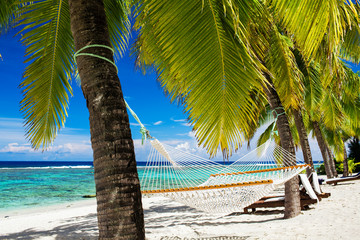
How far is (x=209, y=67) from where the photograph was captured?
1.80 metres

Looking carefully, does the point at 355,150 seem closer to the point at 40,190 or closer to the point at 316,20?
the point at 316,20

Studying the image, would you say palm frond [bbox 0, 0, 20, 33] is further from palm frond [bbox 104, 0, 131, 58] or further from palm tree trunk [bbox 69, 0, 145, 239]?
palm tree trunk [bbox 69, 0, 145, 239]

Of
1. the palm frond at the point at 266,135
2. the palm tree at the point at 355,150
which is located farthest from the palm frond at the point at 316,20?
the palm tree at the point at 355,150

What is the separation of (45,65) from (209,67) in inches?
74.6

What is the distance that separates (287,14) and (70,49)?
2.16 metres

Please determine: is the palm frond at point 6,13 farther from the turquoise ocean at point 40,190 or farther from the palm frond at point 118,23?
the turquoise ocean at point 40,190

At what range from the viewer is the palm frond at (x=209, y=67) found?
70.0 inches

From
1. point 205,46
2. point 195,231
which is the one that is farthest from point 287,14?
point 195,231

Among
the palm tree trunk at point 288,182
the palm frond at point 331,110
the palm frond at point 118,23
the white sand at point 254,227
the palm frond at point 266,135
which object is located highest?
the palm frond at point 118,23

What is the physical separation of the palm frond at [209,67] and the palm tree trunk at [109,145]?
445 millimetres

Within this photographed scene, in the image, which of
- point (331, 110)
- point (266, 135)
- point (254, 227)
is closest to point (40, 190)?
point (266, 135)

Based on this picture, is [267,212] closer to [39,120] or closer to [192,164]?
[192,164]

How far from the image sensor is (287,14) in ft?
6.20

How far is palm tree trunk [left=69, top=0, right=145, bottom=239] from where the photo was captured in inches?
53.4
